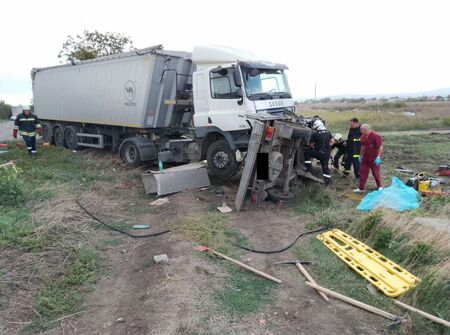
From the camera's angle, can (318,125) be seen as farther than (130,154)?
No

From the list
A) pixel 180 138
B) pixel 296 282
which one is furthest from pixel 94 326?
pixel 180 138

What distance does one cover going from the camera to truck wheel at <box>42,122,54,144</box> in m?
14.5

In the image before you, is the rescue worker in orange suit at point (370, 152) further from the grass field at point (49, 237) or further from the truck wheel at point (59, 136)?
the truck wheel at point (59, 136)

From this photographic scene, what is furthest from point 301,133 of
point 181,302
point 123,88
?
point 123,88

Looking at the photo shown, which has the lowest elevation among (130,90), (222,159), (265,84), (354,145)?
(222,159)

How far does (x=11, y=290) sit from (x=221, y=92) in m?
5.27

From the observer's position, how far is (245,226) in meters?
5.95

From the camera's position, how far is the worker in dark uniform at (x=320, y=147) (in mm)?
7859

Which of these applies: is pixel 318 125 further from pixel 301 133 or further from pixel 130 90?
pixel 130 90

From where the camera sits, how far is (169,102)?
31.0 feet

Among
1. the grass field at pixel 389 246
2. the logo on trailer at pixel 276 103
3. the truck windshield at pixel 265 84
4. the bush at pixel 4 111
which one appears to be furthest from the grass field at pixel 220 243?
the bush at pixel 4 111

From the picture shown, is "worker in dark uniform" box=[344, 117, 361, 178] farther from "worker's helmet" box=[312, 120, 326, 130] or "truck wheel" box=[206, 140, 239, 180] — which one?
"truck wheel" box=[206, 140, 239, 180]

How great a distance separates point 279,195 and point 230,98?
85.7 inches

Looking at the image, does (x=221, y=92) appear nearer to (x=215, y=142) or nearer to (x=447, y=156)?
(x=215, y=142)
